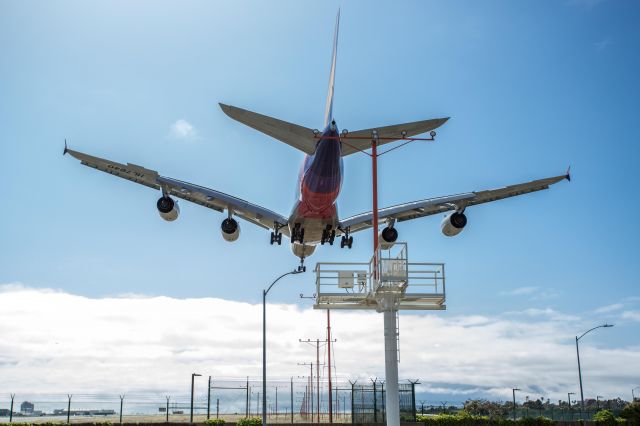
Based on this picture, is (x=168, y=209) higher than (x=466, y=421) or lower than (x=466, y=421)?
higher

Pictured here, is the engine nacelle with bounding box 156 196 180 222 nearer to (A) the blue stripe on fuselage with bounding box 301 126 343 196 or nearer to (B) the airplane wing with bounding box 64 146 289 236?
(B) the airplane wing with bounding box 64 146 289 236

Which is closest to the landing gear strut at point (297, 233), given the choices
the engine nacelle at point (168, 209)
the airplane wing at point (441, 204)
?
the airplane wing at point (441, 204)

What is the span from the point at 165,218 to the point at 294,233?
21.8 ft

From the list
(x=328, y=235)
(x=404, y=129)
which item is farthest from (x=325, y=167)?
(x=328, y=235)

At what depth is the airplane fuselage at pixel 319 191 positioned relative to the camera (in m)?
29.0

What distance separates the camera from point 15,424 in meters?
32.8

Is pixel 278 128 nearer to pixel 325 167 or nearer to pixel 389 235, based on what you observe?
pixel 325 167

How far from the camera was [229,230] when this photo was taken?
35375 mm

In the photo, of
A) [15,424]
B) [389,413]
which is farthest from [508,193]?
[15,424]

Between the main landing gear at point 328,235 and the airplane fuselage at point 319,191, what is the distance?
12 cm

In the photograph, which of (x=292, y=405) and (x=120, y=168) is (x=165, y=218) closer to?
(x=120, y=168)

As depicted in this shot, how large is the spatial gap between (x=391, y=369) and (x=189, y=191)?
1538cm

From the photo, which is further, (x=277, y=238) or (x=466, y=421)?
(x=466, y=421)

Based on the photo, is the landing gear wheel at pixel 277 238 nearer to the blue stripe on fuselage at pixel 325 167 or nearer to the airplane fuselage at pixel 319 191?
the airplane fuselage at pixel 319 191
